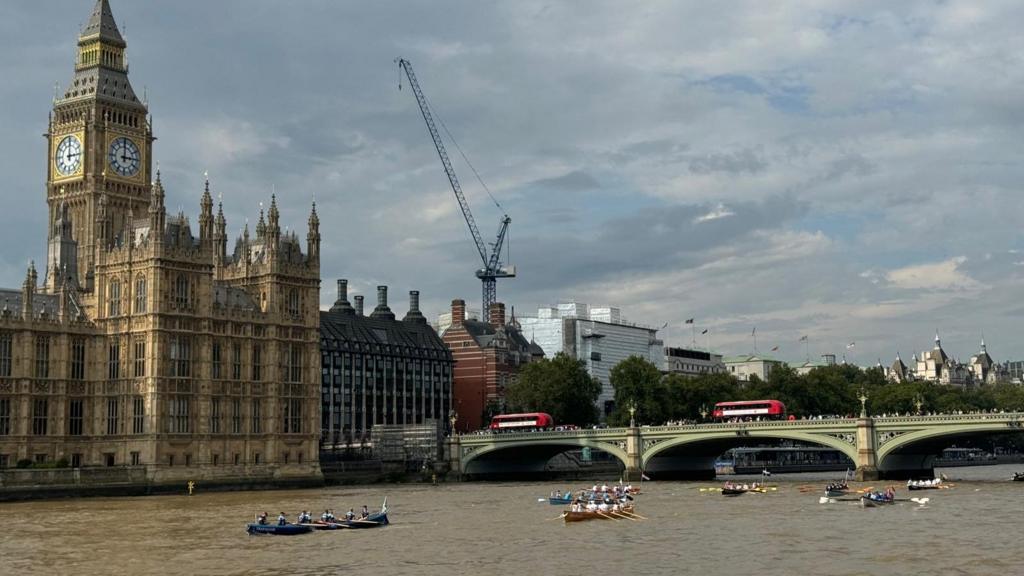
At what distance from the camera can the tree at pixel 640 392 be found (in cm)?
17988

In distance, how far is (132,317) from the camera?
130 metres

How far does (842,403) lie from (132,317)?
4235 inches

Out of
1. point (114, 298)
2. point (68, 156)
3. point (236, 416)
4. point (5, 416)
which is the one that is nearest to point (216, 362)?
point (236, 416)

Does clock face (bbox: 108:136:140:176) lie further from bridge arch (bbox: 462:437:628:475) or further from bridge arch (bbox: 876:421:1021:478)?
bridge arch (bbox: 876:421:1021:478)

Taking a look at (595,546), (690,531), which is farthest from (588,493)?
(595,546)

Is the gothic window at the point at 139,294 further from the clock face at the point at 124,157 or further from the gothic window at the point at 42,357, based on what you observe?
the clock face at the point at 124,157

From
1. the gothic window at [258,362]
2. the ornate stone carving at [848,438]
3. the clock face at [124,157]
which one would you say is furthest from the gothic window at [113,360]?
the ornate stone carving at [848,438]

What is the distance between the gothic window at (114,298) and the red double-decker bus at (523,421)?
167 ft

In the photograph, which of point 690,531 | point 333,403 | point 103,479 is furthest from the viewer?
point 333,403

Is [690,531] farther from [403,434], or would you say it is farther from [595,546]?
[403,434]

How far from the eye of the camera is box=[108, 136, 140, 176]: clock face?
501ft

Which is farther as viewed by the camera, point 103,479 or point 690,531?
point 103,479

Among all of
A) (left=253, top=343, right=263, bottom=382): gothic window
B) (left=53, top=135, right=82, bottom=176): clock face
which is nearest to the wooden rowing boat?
(left=253, top=343, right=263, bottom=382): gothic window

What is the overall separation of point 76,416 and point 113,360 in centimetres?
630
